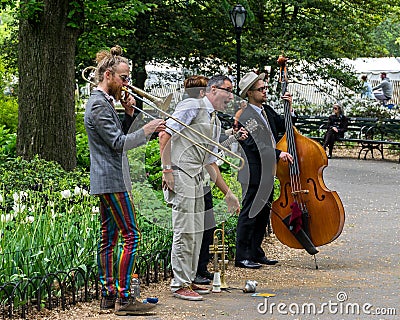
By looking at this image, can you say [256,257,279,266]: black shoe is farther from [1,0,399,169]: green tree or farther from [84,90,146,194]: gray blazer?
[1,0,399,169]: green tree

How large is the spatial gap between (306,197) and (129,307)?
2.57 meters

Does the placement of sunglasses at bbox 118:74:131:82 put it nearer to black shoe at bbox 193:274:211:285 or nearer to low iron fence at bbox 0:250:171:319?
low iron fence at bbox 0:250:171:319

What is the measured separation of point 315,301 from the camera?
265 inches

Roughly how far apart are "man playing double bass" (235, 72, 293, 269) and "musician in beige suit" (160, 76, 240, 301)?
48.6 inches

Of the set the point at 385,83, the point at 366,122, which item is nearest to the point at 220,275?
the point at 366,122

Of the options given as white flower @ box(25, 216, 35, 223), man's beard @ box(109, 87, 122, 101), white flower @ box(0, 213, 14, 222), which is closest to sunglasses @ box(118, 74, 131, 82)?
man's beard @ box(109, 87, 122, 101)

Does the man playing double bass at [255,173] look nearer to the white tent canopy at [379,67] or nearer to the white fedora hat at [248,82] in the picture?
the white fedora hat at [248,82]

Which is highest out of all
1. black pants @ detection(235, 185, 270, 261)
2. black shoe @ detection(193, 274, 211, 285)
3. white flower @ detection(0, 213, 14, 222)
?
white flower @ detection(0, 213, 14, 222)

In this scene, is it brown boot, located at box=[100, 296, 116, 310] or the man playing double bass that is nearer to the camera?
brown boot, located at box=[100, 296, 116, 310]

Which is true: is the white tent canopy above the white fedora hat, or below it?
above

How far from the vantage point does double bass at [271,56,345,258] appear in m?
8.03

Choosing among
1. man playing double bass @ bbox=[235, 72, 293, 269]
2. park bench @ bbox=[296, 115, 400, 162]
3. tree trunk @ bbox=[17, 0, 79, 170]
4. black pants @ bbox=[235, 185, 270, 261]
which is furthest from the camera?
park bench @ bbox=[296, 115, 400, 162]

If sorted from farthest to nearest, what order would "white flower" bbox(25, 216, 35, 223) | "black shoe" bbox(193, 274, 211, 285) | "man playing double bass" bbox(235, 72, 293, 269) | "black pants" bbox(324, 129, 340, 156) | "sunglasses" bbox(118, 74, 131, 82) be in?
1. "black pants" bbox(324, 129, 340, 156)
2. "man playing double bass" bbox(235, 72, 293, 269)
3. "black shoe" bbox(193, 274, 211, 285)
4. "white flower" bbox(25, 216, 35, 223)
5. "sunglasses" bbox(118, 74, 131, 82)

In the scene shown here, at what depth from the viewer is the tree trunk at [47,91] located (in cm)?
1183
